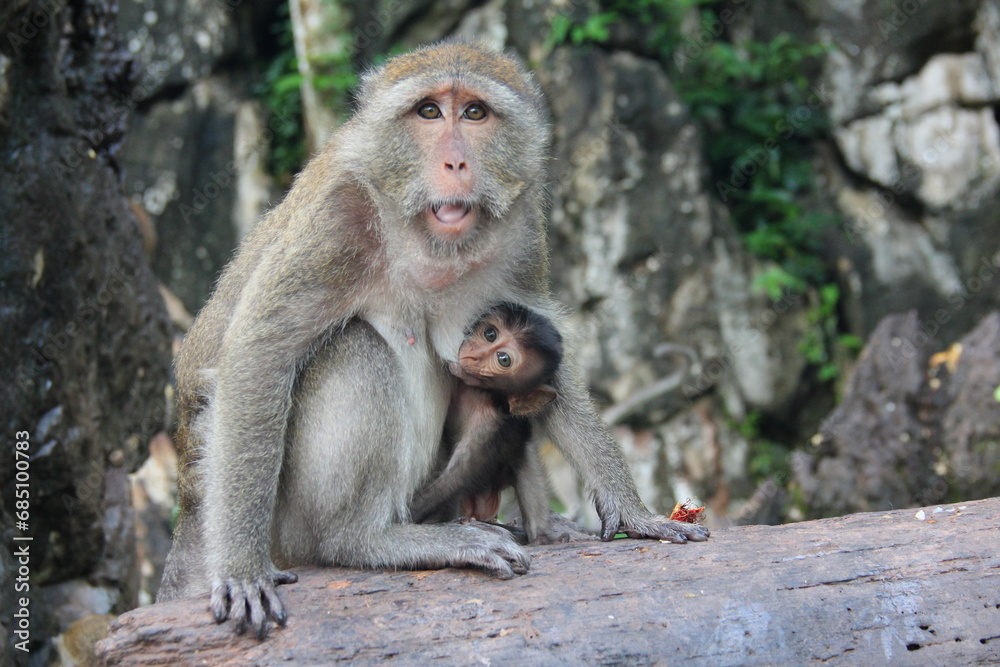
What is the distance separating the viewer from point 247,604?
4.04 m

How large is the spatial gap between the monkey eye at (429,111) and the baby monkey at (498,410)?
1110mm

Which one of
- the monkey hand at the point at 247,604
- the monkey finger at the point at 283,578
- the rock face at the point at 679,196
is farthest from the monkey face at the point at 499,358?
the rock face at the point at 679,196

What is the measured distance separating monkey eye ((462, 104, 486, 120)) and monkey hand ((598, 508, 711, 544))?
222 centimetres

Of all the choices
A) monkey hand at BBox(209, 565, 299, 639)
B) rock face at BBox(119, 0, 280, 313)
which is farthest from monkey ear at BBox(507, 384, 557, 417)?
rock face at BBox(119, 0, 280, 313)

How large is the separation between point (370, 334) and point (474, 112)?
122 cm

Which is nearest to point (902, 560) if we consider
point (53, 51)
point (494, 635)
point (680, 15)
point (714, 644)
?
point (714, 644)

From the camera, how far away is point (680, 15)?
13438mm

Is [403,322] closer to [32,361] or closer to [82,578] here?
[32,361]

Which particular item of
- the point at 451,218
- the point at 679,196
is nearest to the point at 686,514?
the point at 451,218

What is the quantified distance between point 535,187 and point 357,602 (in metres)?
2.33

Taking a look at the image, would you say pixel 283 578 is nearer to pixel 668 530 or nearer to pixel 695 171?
pixel 668 530

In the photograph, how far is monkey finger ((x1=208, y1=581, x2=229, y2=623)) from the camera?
13.2ft

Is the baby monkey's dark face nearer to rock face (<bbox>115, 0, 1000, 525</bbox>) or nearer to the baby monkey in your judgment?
the baby monkey

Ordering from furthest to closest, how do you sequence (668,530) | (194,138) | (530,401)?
(194,138) → (530,401) → (668,530)
